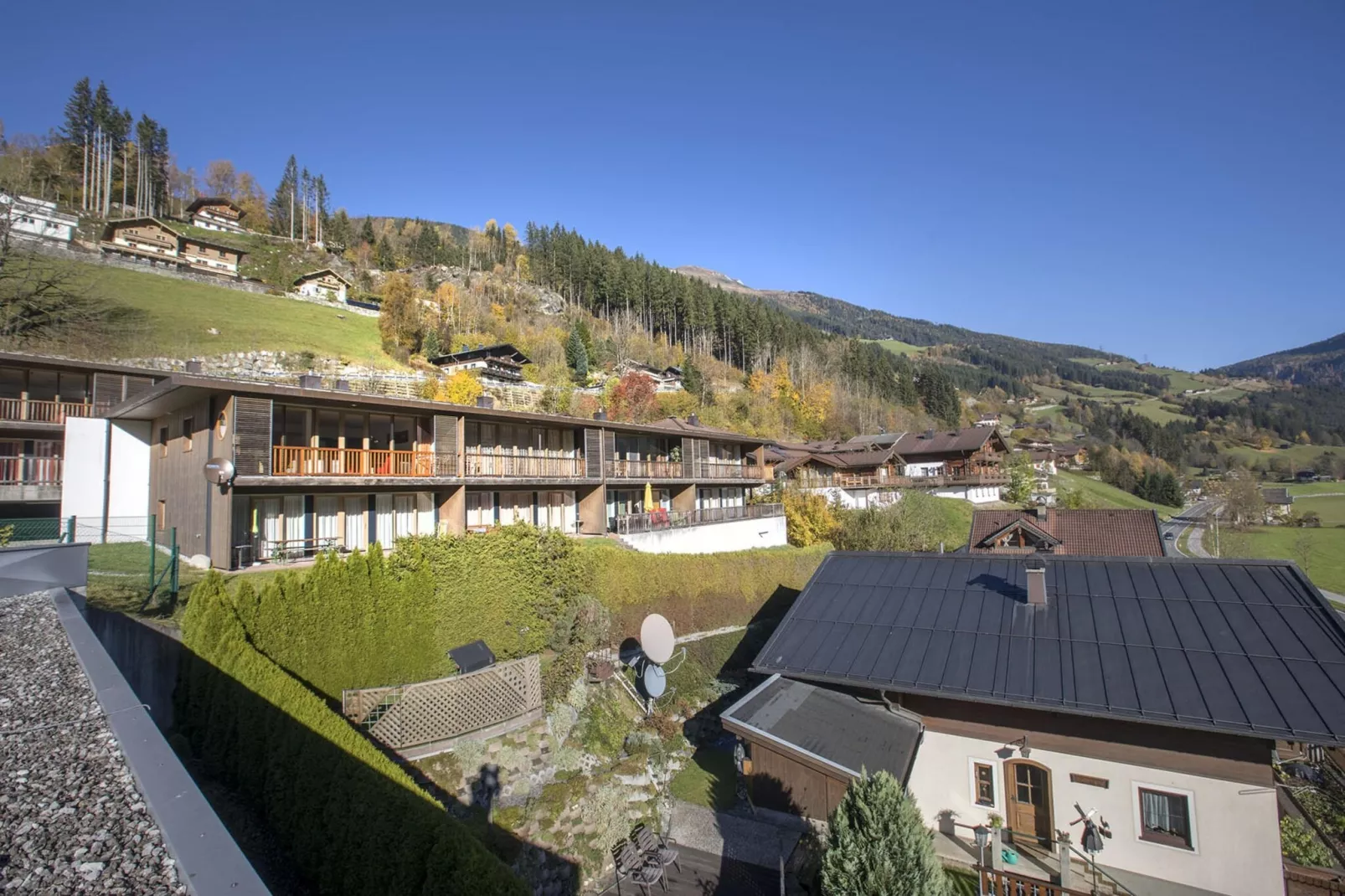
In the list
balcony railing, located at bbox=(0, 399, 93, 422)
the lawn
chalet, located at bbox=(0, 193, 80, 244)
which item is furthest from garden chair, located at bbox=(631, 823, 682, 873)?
chalet, located at bbox=(0, 193, 80, 244)

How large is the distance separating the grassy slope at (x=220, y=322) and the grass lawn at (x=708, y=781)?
133 feet

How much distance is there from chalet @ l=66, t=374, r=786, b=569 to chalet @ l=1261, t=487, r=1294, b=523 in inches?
2754

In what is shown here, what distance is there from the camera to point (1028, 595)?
514 inches

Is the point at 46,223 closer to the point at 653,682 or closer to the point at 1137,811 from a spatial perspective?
the point at 653,682

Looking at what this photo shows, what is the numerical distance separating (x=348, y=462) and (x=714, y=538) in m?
16.6

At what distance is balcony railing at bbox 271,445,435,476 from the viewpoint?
1734cm

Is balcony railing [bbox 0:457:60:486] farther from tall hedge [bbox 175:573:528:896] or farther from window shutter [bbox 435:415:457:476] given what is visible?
tall hedge [bbox 175:573:528:896]

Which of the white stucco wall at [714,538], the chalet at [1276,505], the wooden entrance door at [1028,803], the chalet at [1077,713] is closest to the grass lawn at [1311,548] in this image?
the chalet at [1276,505]

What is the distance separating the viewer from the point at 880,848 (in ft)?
26.2

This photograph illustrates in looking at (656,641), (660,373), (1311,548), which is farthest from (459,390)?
(1311,548)

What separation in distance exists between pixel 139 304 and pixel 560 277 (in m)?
51.4

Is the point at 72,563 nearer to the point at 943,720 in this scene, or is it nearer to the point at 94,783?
the point at 94,783

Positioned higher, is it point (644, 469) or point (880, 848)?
point (644, 469)

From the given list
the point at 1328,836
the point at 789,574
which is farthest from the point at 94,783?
the point at 789,574
